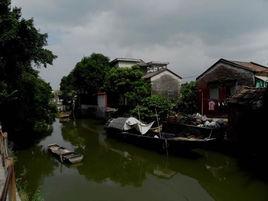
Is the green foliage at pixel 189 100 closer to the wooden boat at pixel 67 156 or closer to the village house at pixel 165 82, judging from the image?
the village house at pixel 165 82

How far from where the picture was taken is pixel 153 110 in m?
27.9

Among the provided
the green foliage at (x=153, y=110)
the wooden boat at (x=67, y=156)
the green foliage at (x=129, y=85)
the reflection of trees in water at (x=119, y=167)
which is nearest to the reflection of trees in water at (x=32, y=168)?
the wooden boat at (x=67, y=156)

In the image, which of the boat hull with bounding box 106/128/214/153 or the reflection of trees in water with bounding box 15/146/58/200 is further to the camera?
the boat hull with bounding box 106/128/214/153

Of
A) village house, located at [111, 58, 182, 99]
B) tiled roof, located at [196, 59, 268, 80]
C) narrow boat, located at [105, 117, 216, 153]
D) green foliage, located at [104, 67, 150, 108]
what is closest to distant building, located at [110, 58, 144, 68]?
village house, located at [111, 58, 182, 99]

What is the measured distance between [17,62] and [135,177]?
10.1m

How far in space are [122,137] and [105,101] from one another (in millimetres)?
16498

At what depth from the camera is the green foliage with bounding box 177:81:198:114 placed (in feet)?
92.9

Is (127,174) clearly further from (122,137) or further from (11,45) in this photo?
(11,45)

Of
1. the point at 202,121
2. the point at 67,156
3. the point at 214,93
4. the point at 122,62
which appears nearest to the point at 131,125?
the point at 202,121

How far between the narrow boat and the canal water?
579mm

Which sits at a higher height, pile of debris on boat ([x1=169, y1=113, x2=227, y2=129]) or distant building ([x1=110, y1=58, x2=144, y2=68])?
distant building ([x1=110, y1=58, x2=144, y2=68])

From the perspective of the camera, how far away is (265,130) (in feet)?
58.7

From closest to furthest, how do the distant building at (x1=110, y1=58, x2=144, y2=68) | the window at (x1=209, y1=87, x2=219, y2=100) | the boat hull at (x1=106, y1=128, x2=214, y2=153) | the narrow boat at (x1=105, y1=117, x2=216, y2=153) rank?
1. the boat hull at (x1=106, y1=128, x2=214, y2=153)
2. the narrow boat at (x1=105, y1=117, x2=216, y2=153)
3. the window at (x1=209, y1=87, x2=219, y2=100)
4. the distant building at (x1=110, y1=58, x2=144, y2=68)

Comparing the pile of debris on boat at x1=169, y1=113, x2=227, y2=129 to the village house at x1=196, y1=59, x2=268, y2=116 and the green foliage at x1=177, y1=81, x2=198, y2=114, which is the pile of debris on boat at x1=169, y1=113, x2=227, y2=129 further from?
the green foliage at x1=177, y1=81, x2=198, y2=114
